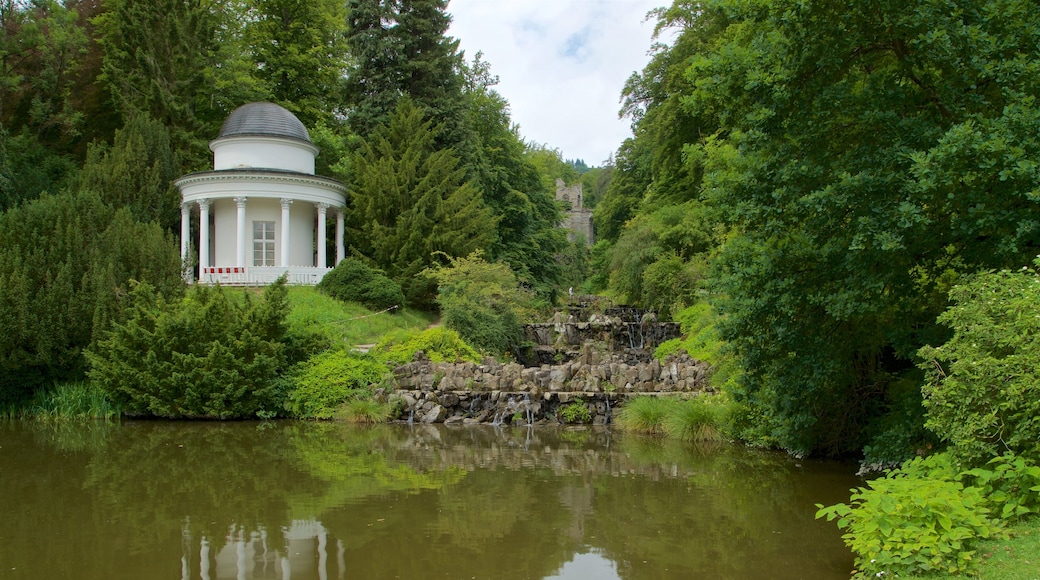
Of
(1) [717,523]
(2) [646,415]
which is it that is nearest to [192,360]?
(2) [646,415]

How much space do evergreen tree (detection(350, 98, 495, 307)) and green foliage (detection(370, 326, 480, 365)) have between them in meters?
5.98

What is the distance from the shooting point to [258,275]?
2444 centimetres

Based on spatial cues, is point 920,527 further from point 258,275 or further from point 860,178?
point 258,275

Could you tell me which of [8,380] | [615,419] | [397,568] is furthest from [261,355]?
[397,568]

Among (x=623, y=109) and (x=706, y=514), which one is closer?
(x=706, y=514)

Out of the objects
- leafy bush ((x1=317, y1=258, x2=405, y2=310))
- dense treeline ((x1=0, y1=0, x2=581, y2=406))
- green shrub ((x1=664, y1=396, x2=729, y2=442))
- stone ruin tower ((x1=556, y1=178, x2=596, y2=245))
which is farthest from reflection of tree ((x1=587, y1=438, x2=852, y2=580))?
stone ruin tower ((x1=556, y1=178, x2=596, y2=245))

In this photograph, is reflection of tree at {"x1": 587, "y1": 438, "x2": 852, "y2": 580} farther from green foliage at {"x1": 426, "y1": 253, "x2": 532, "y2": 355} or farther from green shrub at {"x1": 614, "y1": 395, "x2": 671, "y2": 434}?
green foliage at {"x1": 426, "y1": 253, "x2": 532, "y2": 355}

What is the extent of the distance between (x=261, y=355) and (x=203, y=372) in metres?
1.14

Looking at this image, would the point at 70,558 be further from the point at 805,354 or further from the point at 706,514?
the point at 805,354

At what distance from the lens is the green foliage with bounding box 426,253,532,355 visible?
20.0 meters

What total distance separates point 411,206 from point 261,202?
209 inches

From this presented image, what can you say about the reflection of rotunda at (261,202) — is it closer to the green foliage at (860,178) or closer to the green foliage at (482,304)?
the green foliage at (482,304)

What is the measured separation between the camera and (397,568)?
616 cm

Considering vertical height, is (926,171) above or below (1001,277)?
above
